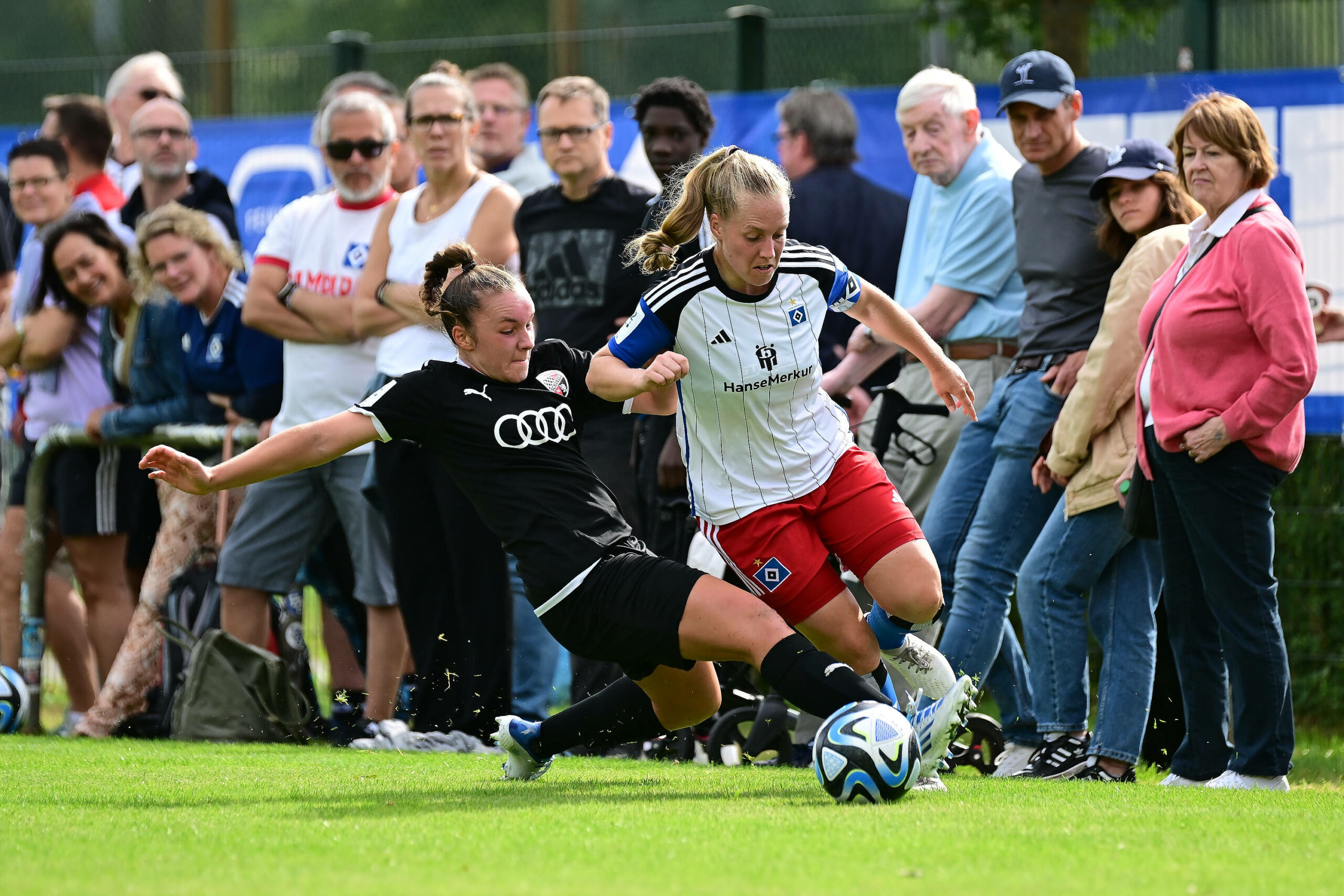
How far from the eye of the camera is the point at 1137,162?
6578mm

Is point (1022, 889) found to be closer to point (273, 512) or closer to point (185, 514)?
point (273, 512)

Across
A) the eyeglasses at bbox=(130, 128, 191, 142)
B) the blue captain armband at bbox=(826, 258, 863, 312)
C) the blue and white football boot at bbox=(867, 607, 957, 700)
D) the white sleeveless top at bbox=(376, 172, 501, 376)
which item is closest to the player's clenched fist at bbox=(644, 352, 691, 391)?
the blue captain armband at bbox=(826, 258, 863, 312)

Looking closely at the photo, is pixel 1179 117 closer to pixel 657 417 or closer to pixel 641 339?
pixel 657 417

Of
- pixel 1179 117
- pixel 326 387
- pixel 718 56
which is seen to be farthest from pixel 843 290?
pixel 718 56

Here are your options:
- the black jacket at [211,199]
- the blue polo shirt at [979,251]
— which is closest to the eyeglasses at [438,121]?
the black jacket at [211,199]

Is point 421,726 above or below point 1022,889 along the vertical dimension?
below

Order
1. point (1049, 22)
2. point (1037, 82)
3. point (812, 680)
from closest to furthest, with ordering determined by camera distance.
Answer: point (812, 680) → point (1037, 82) → point (1049, 22)

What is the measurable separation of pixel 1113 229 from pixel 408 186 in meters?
4.46

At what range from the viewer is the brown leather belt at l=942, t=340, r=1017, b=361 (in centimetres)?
732

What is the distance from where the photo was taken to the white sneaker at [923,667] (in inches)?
227

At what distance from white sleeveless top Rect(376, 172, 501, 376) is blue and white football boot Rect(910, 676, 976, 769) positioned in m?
3.18

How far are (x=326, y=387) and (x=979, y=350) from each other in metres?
3.13

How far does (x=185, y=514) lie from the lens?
8.73m

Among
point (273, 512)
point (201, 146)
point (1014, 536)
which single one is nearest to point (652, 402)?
point (1014, 536)
